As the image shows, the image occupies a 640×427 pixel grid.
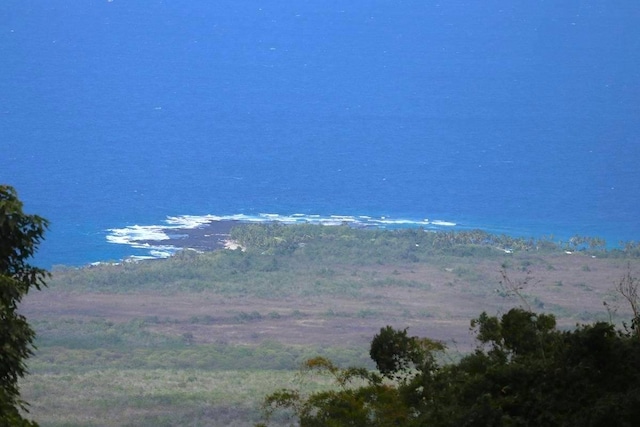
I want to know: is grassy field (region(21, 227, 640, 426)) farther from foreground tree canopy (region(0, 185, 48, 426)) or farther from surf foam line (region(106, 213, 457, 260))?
foreground tree canopy (region(0, 185, 48, 426))

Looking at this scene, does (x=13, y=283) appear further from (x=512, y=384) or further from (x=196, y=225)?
(x=196, y=225)

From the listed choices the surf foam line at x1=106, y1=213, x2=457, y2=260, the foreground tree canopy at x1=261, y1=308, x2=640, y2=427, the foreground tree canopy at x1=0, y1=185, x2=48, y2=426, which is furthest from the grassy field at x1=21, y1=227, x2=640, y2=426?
the foreground tree canopy at x1=0, y1=185, x2=48, y2=426

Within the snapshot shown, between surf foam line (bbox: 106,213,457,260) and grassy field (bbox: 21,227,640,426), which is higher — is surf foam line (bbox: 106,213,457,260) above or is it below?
above

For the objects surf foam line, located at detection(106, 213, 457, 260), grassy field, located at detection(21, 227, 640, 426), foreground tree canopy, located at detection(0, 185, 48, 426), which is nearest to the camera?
foreground tree canopy, located at detection(0, 185, 48, 426)

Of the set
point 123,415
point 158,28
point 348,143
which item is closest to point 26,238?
point 123,415

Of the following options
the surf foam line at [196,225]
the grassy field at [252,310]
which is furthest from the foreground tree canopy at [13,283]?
the surf foam line at [196,225]

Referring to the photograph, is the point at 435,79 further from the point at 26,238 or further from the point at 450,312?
the point at 26,238

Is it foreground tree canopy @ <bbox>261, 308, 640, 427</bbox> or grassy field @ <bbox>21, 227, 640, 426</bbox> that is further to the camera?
grassy field @ <bbox>21, 227, 640, 426</bbox>
